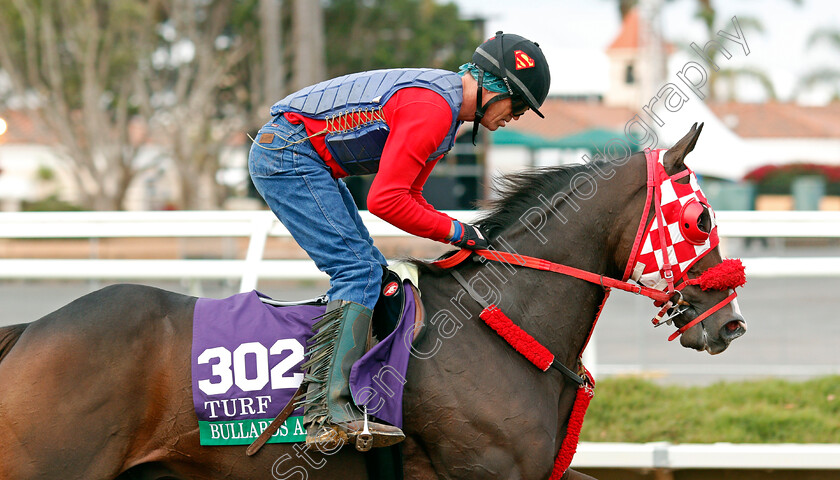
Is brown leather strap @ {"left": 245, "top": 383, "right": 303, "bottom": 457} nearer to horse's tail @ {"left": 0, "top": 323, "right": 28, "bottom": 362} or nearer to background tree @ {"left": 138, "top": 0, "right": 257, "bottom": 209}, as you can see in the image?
horse's tail @ {"left": 0, "top": 323, "right": 28, "bottom": 362}

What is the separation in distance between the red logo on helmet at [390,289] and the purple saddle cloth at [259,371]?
0.11 m

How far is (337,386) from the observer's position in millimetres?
3051

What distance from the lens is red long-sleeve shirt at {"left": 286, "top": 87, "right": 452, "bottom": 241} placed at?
3.06m

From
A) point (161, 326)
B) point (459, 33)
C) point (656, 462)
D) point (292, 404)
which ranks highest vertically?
point (459, 33)

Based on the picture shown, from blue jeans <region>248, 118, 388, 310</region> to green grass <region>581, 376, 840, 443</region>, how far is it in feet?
8.32

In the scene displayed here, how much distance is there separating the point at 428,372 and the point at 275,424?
0.60 m

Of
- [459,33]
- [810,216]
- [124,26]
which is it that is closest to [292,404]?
[810,216]

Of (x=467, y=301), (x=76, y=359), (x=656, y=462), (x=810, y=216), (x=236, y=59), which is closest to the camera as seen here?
(x=76, y=359)

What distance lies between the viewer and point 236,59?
86.0 feet

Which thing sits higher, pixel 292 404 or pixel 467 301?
pixel 467 301

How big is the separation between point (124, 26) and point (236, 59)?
14.9 ft

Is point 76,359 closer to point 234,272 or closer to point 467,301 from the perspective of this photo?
point 467,301

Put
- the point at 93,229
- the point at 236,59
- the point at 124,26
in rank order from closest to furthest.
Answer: the point at 93,229, the point at 124,26, the point at 236,59

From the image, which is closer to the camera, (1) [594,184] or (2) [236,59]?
(1) [594,184]
